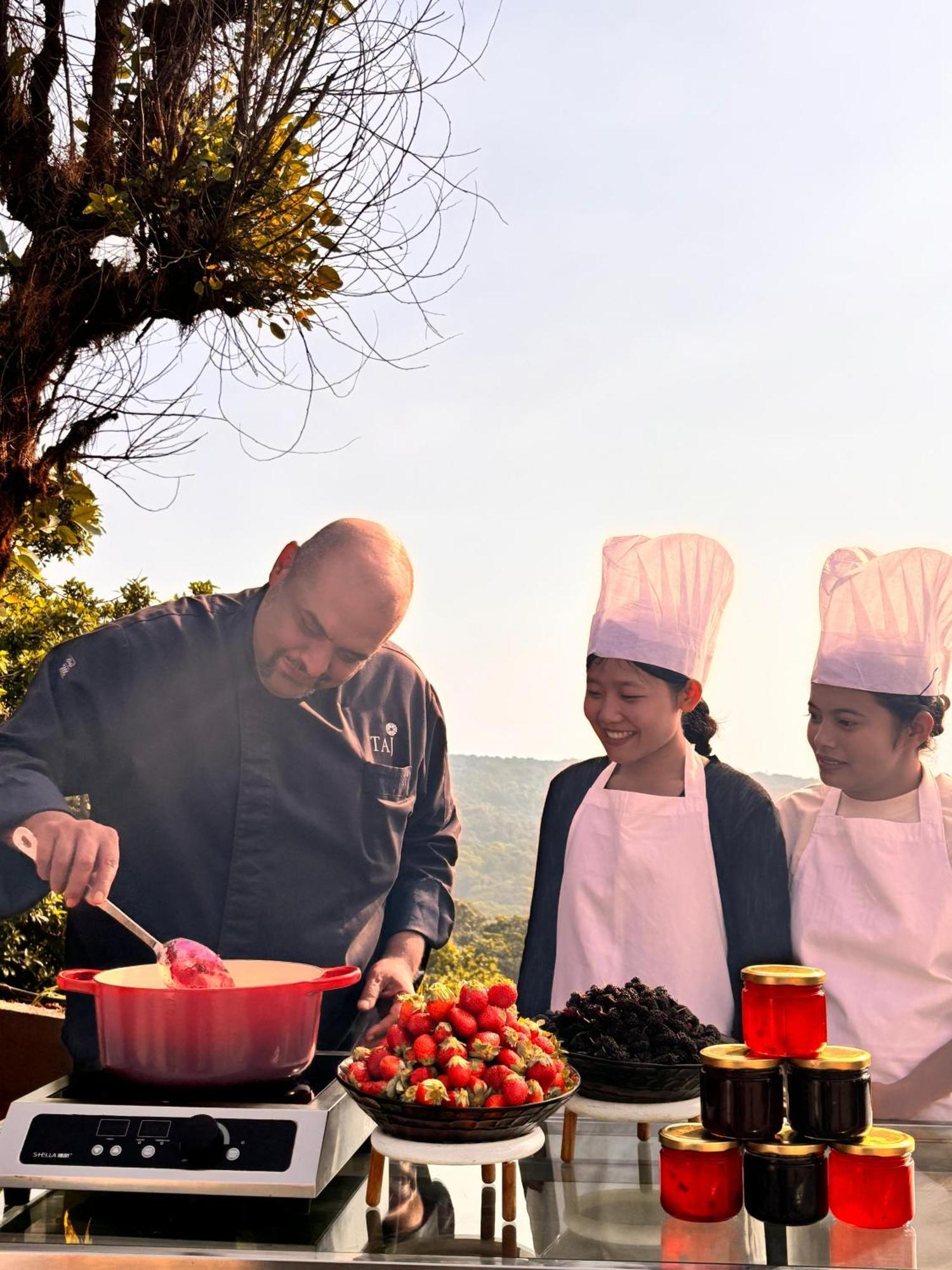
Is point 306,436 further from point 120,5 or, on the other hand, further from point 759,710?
point 759,710

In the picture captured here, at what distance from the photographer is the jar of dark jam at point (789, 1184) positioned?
144 centimetres

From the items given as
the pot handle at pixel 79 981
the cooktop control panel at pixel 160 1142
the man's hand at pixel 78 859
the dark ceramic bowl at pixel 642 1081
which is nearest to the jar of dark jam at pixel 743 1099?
the dark ceramic bowl at pixel 642 1081

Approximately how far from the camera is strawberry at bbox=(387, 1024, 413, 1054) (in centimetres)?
158

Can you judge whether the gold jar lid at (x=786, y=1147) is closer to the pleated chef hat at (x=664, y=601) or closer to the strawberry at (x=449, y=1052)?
the strawberry at (x=449, y=1052)

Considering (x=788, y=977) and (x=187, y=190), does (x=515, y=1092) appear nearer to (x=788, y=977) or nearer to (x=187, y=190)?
(x=788, y=977)

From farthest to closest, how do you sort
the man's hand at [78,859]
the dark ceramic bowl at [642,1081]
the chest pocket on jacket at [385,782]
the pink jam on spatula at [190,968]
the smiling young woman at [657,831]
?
1. the chest pocket on jacket at [385,782]
2. the smiling young woman at [657,831]
3. the man's hand at [78,859]
4. the pink jam on spatula at [190,968]
5. the dark ceramic bowl at [642,1081]

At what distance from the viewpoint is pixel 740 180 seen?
283 centimetres

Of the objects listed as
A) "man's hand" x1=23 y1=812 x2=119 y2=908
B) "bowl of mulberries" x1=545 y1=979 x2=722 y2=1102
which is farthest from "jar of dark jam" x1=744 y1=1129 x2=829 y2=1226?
"man's hand" x1=23 y1=812 x2=119 y2=908

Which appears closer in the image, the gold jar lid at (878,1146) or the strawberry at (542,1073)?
the gold jar lid at (878,1146)

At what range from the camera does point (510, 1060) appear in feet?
5.09

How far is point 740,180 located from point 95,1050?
7.67 ft

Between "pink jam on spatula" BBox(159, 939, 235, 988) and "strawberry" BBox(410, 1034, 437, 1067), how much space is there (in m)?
0.37

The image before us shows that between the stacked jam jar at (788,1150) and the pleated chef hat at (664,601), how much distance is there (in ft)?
4.03

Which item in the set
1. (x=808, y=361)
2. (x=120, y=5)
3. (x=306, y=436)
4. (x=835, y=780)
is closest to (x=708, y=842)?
(x=835, y=780)
